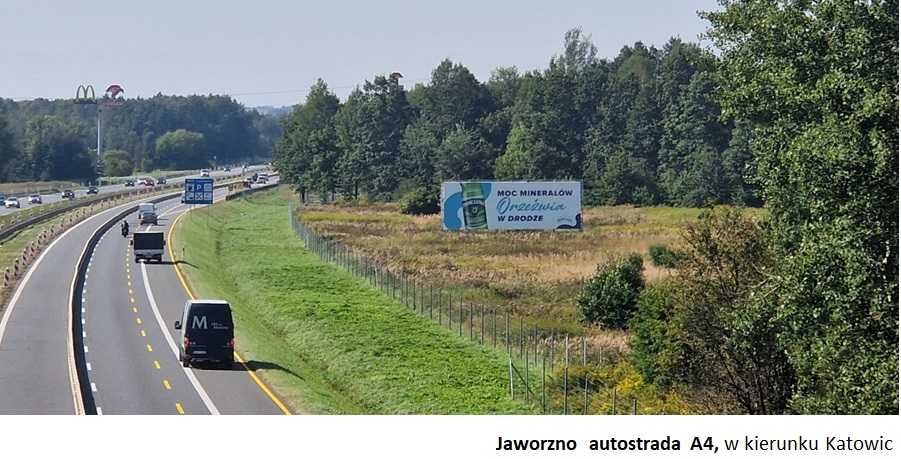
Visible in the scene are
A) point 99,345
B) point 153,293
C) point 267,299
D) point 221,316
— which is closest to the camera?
point 221,316

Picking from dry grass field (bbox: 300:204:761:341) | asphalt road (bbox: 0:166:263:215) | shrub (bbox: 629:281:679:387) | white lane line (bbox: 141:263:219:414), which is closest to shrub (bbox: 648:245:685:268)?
dry grass field (bbox: 300:204:761:341)

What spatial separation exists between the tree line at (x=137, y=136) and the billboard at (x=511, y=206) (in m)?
15.2

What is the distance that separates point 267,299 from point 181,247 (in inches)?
534

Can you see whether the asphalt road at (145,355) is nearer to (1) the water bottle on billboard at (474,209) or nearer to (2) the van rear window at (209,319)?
(2) the van rear window at (209,319)

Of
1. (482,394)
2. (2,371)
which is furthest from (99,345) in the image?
(482,394)

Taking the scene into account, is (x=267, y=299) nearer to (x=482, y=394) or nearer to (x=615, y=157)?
(x=482, y=394)

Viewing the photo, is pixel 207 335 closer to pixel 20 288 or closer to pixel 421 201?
pixel 20 288

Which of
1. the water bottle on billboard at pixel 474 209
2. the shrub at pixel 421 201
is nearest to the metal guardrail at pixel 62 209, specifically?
the shrub at pixel 421 201

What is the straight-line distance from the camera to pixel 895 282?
21281mm


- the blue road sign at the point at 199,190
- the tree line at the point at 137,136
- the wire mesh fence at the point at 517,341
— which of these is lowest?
the wire mesh fence at the point at 517,341

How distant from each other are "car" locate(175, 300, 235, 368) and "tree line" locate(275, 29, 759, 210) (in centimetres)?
2105

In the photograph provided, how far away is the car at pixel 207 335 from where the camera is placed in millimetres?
33438

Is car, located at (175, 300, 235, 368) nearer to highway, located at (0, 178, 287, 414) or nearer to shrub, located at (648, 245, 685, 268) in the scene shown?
highway, located at (0, 178, 287, 414)

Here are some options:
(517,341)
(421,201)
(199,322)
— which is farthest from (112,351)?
(421,201)
